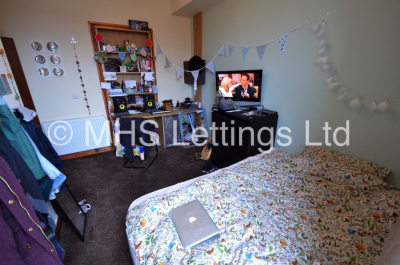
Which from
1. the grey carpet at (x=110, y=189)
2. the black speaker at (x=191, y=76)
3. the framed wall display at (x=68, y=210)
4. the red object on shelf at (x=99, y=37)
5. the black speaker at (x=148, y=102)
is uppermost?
the red object on shelf at (x=99, y=37)

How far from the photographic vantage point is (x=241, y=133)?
225cm

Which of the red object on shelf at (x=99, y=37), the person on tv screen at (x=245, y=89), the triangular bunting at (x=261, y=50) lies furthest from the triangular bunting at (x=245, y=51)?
the red object on shelf at (x=99, y=37)

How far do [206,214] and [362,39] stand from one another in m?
1.91

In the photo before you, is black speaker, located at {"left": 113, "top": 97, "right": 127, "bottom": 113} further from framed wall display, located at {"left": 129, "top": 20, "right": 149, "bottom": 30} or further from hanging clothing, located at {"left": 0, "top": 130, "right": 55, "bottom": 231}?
hanging clothing, located at {"left": 0, "top": 130, "right": 55, "bottom": 231}

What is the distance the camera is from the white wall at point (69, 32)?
8.36 ft

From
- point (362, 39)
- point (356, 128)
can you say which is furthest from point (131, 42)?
point (356, 128)

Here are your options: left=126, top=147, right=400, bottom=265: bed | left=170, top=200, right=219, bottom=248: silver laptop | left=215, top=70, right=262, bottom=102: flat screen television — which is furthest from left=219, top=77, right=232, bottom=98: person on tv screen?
left=170, top=200, right=219, bottom=248: silver laptop

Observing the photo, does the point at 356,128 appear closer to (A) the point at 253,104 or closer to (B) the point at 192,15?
(A) the point at 253,104

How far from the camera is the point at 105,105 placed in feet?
10.8

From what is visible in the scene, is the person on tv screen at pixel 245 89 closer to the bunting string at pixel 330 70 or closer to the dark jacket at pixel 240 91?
the dark jacket at pixel 240 91

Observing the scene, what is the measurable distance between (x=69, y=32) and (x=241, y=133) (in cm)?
314

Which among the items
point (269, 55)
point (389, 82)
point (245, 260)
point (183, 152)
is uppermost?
point (269, 55)

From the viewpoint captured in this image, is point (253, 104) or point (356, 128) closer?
point (356, 128)

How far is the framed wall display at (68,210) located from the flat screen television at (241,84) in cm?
235
